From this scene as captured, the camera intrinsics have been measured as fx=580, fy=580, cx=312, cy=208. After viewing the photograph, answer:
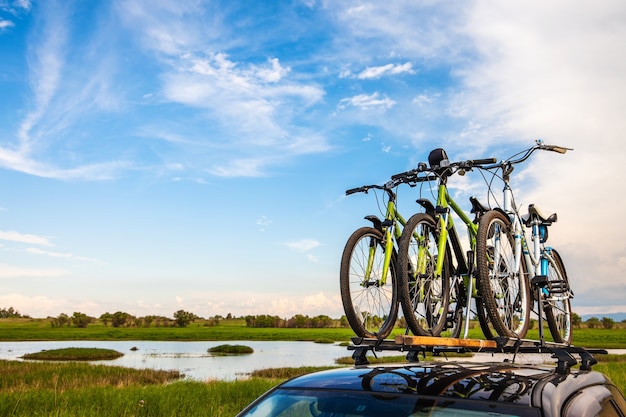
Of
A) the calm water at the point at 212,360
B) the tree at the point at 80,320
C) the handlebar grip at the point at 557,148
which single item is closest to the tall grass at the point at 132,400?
the calm water at the point at 212,360

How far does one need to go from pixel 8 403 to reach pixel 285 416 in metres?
10.1

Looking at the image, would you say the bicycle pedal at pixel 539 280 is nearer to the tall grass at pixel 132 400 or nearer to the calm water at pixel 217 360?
the tall grass at pixel 132 400

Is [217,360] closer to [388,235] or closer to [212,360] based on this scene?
[212,360]

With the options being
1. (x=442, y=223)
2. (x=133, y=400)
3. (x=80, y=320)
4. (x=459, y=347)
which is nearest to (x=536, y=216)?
(x=442, y=223)

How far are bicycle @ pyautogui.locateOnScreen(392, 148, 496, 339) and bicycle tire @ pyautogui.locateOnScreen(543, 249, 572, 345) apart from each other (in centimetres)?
103

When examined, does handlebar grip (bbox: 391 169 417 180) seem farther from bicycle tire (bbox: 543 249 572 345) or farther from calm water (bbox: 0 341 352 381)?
calm water (bbox: 0 341 352 381)

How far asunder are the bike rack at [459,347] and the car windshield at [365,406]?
3.00 ft

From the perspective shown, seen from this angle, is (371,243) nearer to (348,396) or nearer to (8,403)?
(348,396)

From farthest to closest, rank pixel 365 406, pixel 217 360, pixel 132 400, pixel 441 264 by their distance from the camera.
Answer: pixel 217 360, pixel 132 400, pixel 441 264, pixel 365 406

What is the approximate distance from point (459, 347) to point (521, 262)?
7.36 feet

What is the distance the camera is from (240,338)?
247 ft

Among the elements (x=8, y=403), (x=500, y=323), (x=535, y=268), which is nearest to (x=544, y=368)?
(x=500, y=323)

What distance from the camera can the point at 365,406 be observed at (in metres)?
2.67

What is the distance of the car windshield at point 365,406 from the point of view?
96.2 inches
